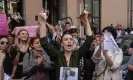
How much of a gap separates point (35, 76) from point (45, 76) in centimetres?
15

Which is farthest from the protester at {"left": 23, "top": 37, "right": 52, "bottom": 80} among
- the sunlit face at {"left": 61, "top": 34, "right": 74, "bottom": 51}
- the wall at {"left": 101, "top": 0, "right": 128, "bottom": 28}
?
the wall at {"left": 101, "top": 0, "right": 128, "bottom": 28}

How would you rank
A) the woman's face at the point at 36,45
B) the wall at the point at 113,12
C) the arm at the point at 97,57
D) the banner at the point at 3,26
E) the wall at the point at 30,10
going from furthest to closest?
the wall at the point at 113,12
the wall at the point at 30,10
the banner at the point at 3,26
the arm at the point at 97,57
the woman's face at the point at 36,45

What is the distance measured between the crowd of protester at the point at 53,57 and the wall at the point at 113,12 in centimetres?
1398

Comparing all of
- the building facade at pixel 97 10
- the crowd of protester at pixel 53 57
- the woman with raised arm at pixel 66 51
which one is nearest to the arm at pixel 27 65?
the crowd of protester at pixel 53 57

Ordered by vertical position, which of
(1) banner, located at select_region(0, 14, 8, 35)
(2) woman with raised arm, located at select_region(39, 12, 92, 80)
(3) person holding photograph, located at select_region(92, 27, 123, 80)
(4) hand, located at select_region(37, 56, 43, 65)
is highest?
(1) banner, located at select_region(0, 14, 8, 35)

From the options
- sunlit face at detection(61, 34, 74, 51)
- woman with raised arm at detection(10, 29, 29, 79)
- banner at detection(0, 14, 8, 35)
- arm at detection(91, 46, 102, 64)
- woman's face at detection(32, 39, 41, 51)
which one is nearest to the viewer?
sunlit face at detection(61, 34, 74, 51)

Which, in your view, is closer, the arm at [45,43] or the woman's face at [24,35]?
the arm at [45,43]

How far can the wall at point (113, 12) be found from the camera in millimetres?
22125

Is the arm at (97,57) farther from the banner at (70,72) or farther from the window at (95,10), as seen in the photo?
the window at (95,10)

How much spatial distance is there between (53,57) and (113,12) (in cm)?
1635

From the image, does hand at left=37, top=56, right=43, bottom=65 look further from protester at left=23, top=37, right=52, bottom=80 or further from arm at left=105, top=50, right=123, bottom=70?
arm at left=105, top=50, right=123, bottom=70

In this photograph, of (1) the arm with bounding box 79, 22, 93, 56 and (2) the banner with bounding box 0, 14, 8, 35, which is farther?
(2) the banner with bounding box 0, 14, 8, 35

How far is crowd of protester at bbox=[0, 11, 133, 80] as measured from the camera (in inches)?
247

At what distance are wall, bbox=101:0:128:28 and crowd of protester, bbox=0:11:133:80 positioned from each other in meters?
14.0
